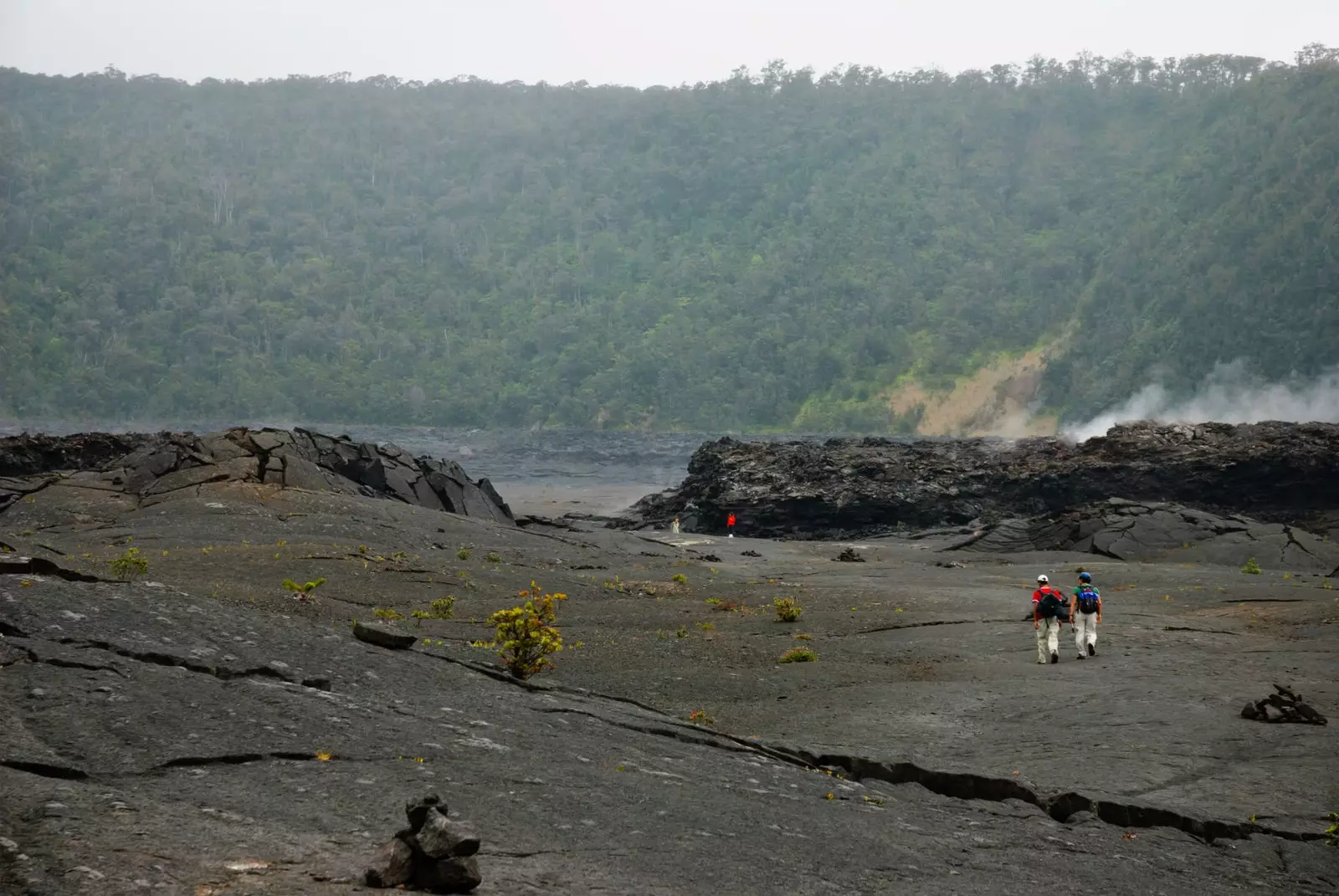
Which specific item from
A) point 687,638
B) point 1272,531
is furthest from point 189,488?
point 1272,531

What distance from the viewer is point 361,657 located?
15.1 m

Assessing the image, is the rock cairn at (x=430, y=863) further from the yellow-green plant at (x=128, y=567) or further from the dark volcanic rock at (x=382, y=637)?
the yellow-green plant at (x=128, y=567)

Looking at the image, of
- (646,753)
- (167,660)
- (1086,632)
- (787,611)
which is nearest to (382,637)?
(167,660)

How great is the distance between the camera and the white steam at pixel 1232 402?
139000 millimetres

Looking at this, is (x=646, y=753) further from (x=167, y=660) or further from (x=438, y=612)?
(x=438, y=612)

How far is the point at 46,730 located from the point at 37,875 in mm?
2950

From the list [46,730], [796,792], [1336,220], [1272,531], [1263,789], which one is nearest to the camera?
[46,730]

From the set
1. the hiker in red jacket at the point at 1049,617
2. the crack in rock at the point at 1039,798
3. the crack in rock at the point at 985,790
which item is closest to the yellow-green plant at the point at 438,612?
the crack in rock at the point at 985,790

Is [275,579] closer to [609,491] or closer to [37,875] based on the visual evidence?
[37,875]

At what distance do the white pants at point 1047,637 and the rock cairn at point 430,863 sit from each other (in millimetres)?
15671

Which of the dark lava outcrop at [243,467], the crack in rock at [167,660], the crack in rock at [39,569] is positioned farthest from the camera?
the dark lava outcrop at [243,467]

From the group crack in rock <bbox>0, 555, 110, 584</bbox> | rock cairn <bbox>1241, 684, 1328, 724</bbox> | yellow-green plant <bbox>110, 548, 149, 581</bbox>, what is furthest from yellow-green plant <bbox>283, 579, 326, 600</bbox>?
rock cairn <bbox>1241, 684, 1328, 724</bbox>

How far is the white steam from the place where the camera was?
139 m

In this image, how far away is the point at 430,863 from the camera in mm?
8242
